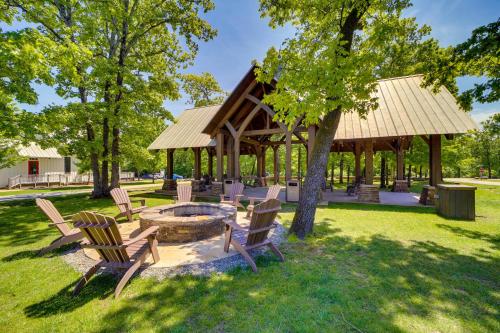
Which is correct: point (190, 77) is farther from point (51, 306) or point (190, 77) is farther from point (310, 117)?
point (51, 306)

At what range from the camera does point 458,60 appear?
5.76 meters

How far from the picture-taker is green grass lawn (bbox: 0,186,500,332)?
2.86m

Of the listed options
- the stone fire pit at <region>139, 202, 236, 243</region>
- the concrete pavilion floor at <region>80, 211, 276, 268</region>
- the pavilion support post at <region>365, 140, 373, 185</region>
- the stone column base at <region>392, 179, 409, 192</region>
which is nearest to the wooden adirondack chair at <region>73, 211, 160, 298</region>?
the concrete pavilion floor at <region>80, 211, 276, 268</region>

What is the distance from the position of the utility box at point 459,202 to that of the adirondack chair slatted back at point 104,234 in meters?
10.5

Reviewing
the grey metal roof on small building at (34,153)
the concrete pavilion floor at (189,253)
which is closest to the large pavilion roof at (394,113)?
the concrete pavilion floor at (189,253)

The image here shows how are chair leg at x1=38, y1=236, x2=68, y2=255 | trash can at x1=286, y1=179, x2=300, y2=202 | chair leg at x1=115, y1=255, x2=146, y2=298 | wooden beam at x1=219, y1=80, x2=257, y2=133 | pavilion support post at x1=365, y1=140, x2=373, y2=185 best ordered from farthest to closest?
wooden beam at x1=219, y1=80, x2=257, y2=133 < pavilion support post at x1=365, y1=140, x2=373, y2=185 < trash can at x1=286, y1=179, x2=300, y2=202 < chair leg at x1=38, y1=236, x2=68, y2=255 < chair leg at x1=115, y1=255, x2=146, y2=298

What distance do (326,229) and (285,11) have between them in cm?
732

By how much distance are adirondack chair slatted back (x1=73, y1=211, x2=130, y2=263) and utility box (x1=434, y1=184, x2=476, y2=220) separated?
10.5 metres

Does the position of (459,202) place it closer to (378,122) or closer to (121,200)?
(378,122)

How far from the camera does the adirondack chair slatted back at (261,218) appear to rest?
4.46 metres

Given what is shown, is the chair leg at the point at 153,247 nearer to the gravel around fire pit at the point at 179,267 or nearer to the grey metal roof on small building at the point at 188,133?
the gravel around fire pit at the point at 179,267

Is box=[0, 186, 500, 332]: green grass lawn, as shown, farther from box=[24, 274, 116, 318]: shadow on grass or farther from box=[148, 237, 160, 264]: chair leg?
box=[148, 237, 160, 264]: chair leg

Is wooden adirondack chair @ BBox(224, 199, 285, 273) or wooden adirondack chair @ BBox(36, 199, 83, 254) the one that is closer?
wooden adirondack chair @ BBox(224, 199, 285, 273)

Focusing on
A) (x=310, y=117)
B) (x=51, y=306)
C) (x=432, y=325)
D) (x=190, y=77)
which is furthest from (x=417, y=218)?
(x=190, y=77)
